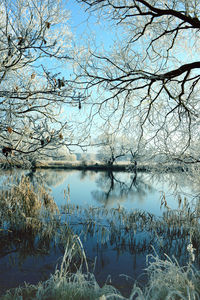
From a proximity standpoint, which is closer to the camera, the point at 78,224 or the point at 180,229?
the point at 180,229

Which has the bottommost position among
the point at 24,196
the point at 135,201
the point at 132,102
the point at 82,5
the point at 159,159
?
the point at 135,201

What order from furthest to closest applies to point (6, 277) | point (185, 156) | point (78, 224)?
point (78, 224), point (185, 156), point (6, 277)

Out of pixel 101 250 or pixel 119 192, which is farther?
pixel 119 192

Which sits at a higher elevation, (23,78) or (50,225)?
(23,78)

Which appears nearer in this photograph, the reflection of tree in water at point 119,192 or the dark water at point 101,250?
the dark water at point 101,250

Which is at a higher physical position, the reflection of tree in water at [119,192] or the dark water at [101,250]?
the dark water at [101,250]

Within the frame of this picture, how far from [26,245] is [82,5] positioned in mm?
5528

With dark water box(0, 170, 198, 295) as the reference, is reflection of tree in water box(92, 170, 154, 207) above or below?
below

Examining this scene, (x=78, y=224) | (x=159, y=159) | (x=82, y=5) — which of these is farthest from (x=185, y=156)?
(x=82, y=5)

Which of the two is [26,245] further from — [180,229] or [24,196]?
[180,229]

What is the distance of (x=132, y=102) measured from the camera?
222 inches

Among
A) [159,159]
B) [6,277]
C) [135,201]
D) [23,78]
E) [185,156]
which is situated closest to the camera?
[6,277]

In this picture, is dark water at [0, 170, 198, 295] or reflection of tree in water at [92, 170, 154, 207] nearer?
Answer: dark water at [0, 170, 198, 295]

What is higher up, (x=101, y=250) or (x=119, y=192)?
(x=101, y=250)
